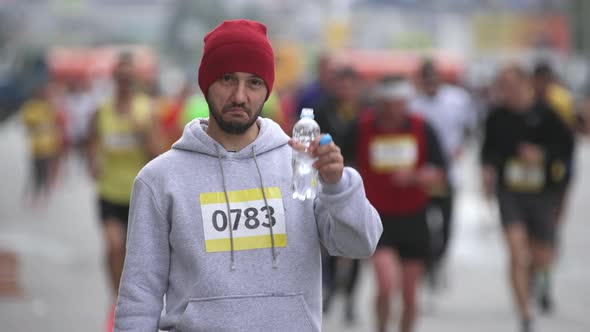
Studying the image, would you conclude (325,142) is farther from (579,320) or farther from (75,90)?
(75,90)

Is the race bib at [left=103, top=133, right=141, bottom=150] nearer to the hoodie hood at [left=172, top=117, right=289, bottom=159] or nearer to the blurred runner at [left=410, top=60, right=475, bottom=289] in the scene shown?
the blurred runner at [left=410, top=60, right=475, bottom=289]

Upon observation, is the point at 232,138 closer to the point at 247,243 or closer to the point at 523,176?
the point at 247,243

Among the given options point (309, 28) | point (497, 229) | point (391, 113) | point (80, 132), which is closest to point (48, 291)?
point (391, 113)

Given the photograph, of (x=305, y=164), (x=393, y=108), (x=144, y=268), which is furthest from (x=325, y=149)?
(x=393, y=108)

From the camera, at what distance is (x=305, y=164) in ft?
10.9

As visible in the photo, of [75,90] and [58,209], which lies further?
[75,90]

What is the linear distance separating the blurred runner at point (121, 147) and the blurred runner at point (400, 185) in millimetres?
1655

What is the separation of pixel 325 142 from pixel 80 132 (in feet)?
53.7

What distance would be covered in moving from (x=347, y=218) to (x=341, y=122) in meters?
6.22

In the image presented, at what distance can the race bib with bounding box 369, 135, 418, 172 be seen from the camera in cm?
741

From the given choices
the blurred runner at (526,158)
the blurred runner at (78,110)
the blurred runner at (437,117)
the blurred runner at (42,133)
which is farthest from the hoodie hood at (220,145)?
the blurred runner at (78,110)

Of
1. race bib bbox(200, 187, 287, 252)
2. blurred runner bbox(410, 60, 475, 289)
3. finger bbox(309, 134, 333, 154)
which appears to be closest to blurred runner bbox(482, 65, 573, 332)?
blurred runner bbox(410, 60, 475, 289)

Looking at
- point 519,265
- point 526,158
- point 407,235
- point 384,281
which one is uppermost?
point 526,158

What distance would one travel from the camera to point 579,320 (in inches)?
355
